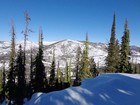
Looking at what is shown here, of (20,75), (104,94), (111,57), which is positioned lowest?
(20,75)

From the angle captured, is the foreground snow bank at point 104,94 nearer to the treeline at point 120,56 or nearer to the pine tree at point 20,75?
the pine tree at point 20,75

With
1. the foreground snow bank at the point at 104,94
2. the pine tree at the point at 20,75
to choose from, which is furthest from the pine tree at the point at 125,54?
the foreground snow bank at the point at 104,94

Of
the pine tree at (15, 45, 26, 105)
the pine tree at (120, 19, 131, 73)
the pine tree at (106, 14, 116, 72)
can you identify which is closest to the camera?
the pine tree at (15, 45, 26, 105)

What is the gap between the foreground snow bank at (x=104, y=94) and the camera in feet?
57.9

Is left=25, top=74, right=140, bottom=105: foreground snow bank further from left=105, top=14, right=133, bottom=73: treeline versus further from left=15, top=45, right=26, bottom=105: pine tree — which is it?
left=105, top=14, right=133, bottom=73: treeline

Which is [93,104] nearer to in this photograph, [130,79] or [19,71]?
[130,79]

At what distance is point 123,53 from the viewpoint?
56.7 metres

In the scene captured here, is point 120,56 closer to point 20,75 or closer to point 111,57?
point 111,57

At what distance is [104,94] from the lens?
1855cm

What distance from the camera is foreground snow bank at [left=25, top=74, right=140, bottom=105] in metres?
17.7

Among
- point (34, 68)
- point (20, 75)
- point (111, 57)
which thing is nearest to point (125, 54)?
point (111, 57)

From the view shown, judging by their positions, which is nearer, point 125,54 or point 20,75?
point 20,75

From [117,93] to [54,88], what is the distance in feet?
151

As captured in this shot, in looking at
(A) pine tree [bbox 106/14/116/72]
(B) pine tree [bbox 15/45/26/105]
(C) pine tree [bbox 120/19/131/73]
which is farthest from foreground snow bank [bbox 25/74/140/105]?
(A) pine tree [bbox 106/14/116/72]
